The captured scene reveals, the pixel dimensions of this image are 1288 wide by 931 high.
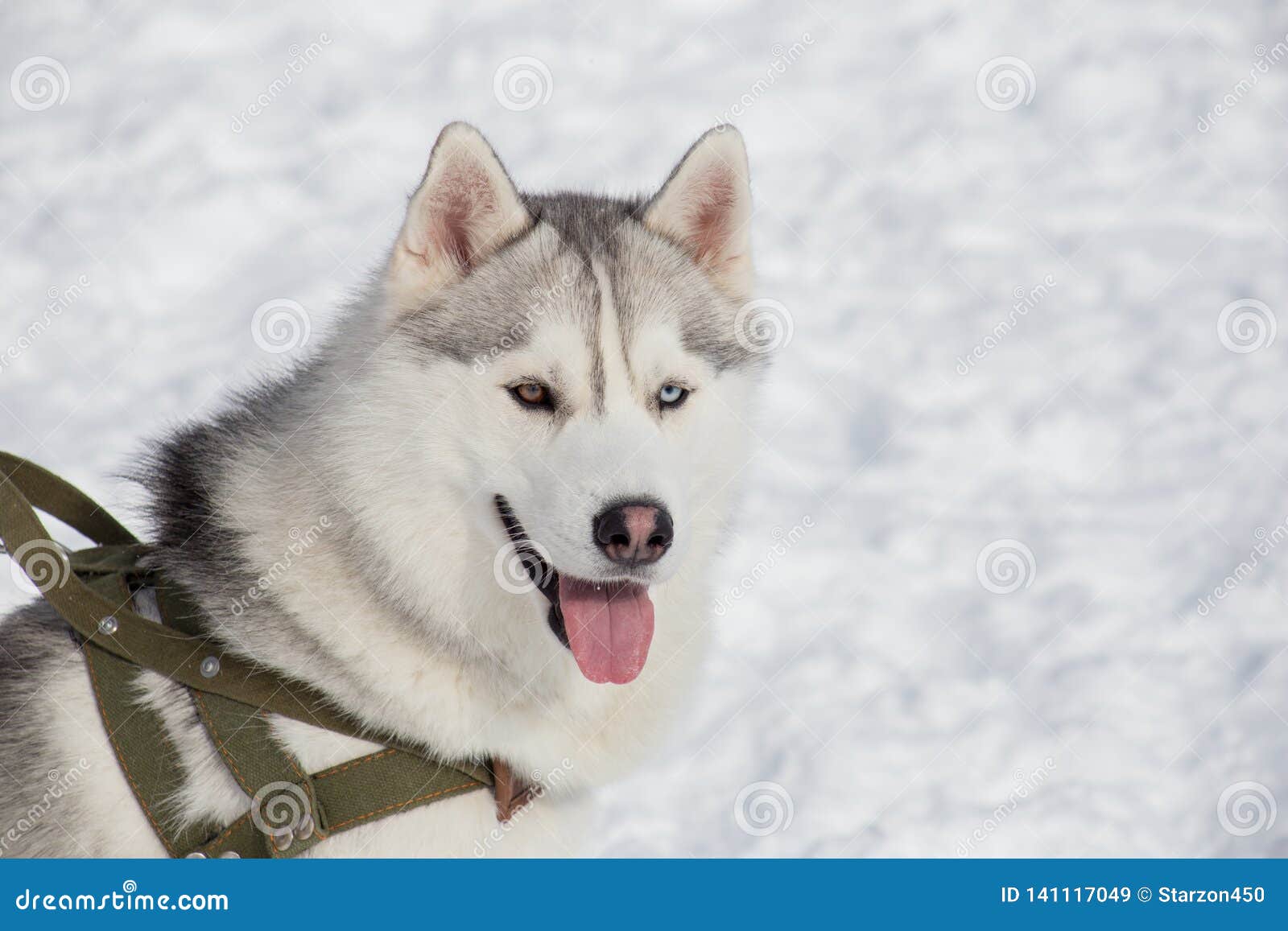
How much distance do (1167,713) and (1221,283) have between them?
3.07 metres

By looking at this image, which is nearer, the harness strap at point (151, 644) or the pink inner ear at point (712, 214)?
the harness strap at point (151, 644)

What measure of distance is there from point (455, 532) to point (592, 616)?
392mm

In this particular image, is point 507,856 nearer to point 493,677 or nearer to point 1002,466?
point 493,677

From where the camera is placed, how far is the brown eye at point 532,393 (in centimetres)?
268

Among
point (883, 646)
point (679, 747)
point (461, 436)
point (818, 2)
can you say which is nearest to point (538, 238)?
point (461, 436)

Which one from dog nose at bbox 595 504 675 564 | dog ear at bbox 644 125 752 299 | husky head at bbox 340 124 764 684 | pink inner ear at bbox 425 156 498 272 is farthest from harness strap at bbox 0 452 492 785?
dog ear at bbox 644 125 752 299

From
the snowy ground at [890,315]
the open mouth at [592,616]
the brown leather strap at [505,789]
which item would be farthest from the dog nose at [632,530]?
the snowy ground at [890,315]

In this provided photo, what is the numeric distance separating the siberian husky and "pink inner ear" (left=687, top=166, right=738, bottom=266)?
0.13 meters

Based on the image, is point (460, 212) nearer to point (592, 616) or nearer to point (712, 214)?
point (712, 214)

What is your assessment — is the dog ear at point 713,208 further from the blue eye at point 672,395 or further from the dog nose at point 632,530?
the dog nose at point 632,530

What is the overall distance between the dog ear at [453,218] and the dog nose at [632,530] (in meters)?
0.84

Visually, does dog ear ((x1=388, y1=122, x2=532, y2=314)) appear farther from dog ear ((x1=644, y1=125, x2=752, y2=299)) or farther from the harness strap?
the harness strap

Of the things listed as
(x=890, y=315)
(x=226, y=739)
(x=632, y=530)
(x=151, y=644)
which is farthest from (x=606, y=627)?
(x=890, y=315)

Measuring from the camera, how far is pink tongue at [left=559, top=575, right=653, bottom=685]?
2.61m
